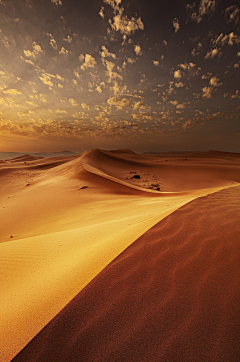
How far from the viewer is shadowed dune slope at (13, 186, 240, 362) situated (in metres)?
0.90

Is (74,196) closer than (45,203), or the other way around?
(45,203)

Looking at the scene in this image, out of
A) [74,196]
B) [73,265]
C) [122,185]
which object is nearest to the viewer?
A: [73,265]

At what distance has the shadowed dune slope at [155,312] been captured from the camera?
904mm

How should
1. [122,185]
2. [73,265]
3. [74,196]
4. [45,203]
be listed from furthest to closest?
[122,185]
[74,196]
[45,203]
[73,265]

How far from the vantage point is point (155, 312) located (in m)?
1.11

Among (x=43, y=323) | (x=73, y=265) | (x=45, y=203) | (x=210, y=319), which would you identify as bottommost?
(x=45, y=203)

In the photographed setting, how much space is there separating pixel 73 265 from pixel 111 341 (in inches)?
42.2

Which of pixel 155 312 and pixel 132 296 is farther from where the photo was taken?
pixel 132 296

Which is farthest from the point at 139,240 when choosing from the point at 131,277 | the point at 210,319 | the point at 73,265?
the point at 210,319

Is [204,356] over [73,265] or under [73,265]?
over

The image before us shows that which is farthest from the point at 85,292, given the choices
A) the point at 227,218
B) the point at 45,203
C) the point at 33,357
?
the point at 45,203

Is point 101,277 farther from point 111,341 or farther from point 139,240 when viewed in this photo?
point 139,240

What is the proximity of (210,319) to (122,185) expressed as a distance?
837cm

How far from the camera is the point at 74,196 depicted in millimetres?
7328
